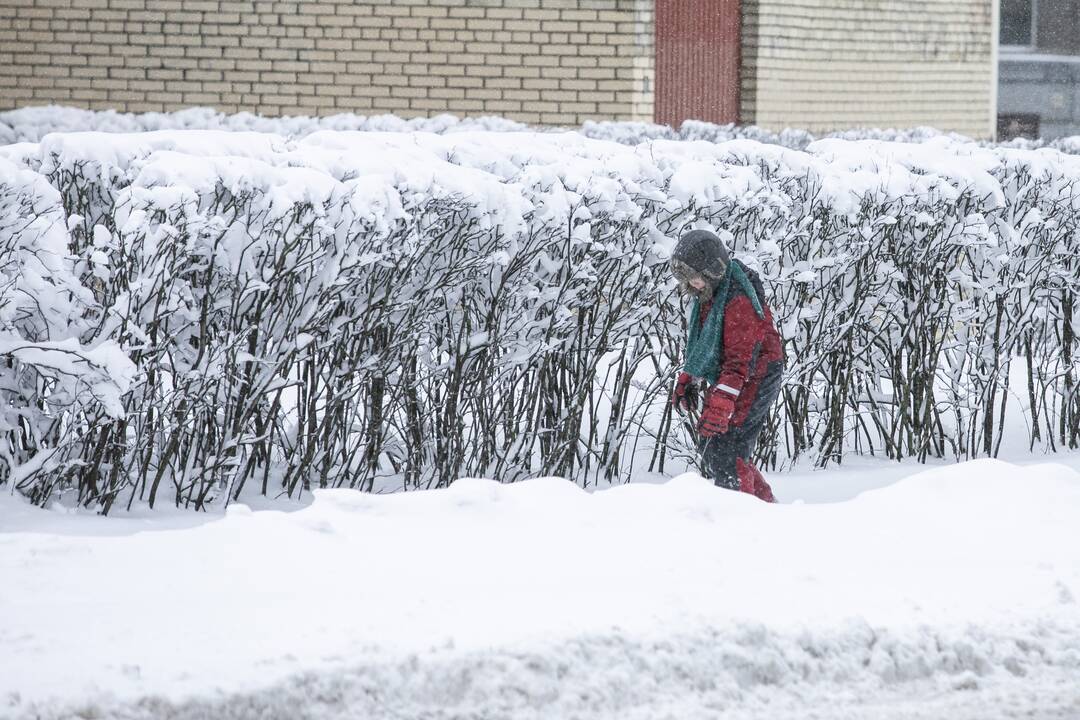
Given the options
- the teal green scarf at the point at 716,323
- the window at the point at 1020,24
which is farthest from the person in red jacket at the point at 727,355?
the window at the point at 1020,24

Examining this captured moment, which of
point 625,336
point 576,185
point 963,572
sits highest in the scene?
point 576,185

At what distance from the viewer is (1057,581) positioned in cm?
483

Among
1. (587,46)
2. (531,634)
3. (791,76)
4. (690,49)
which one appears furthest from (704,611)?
(791,76)

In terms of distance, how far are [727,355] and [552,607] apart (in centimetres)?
165

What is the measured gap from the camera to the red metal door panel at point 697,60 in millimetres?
13102

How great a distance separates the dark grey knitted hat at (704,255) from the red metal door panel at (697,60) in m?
7.68

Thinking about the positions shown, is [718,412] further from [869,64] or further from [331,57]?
[869,64]

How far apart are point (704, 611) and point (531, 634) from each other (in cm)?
58

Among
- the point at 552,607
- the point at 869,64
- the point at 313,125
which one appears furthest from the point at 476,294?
the point at 869,64

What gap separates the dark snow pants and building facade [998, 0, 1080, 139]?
83.9ft

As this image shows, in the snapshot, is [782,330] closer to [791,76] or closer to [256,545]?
[256,545]

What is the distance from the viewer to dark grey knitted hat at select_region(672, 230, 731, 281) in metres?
5.59

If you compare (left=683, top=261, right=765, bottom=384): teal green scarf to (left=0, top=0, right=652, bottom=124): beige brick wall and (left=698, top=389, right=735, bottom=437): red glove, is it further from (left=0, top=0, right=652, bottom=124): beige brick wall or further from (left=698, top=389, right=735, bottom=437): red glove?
(left=0, top=0, right=652, bottom=124): beige brick wall

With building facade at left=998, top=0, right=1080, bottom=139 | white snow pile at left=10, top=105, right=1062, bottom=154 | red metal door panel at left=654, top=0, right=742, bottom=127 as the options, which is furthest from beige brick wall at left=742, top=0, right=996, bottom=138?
building facade at left=998, top=0, right=1080, bottom=139
